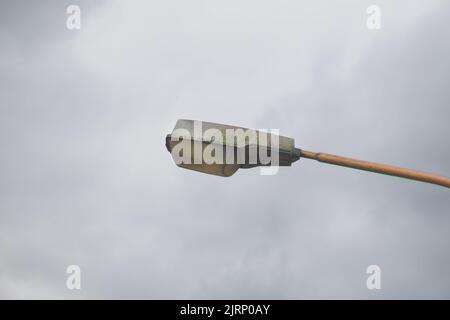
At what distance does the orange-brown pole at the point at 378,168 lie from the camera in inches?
219

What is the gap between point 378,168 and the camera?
19.1 feet

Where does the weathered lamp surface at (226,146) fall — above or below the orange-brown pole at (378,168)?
above

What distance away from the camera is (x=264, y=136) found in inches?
243

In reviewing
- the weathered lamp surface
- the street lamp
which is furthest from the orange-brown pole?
the weathered lamp surface

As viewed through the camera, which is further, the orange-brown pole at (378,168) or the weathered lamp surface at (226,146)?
the weathered lamp surface at (226,146)

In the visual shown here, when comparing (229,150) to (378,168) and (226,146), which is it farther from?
(378,168)

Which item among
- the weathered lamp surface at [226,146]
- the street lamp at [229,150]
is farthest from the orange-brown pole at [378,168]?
the weathered lamp surface at [226,146]

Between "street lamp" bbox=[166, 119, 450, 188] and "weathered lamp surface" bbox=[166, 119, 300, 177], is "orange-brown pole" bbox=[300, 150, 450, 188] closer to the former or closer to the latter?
"street lamp" bbox=[166, 119, 450, 188]

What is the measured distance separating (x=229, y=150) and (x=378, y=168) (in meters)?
1.46

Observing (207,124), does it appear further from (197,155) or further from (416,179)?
(416,179)

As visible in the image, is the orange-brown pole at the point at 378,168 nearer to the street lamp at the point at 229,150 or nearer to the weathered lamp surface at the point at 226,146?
the street lamp at the point at 229,150

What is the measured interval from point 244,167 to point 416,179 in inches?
67.9

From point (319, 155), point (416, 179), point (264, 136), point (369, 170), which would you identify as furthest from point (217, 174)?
point (416, 179)

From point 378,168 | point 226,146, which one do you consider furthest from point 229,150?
point 378,168
